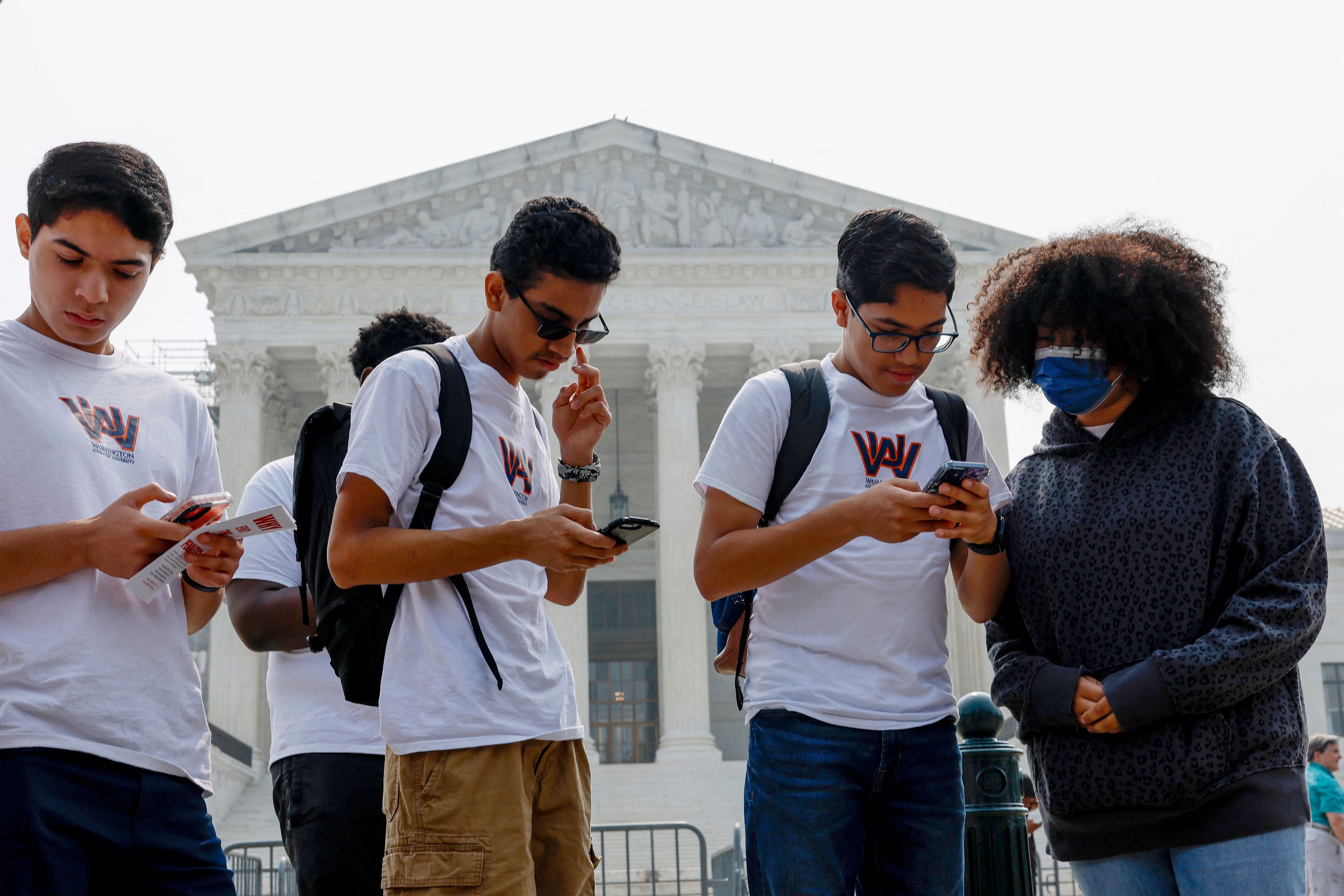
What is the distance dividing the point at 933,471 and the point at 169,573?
84.2 inches

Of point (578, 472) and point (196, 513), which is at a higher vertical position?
point (578, 472)

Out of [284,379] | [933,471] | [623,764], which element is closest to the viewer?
[933,471]

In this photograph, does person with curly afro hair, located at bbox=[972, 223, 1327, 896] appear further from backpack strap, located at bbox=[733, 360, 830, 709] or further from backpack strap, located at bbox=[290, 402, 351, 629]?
backpack strap, located at bbox=[290, 402, 351, 629]

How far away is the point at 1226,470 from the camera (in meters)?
3.39

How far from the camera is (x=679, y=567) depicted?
2833 centimetres

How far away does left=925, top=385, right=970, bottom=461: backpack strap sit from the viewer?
12.6 feet

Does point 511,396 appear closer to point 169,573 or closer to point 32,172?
point 169,573

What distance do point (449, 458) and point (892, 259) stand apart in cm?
139

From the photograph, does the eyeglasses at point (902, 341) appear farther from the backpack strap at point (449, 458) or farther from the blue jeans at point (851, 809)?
the backpack strap at point (449, 458)

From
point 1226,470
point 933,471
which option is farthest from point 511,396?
point 1226,470

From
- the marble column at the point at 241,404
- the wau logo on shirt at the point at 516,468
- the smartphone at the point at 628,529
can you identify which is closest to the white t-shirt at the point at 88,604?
the wau logo on shirt at the point at 516,468

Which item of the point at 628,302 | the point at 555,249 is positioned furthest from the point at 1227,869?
the point at 628,302

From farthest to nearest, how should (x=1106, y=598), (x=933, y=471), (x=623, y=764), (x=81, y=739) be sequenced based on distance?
(x=623, y=764) → (x=933, y=471) → (x=1106, y=598) → (x=81, y=739)

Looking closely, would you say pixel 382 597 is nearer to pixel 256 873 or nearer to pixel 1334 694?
pixel 256 873
